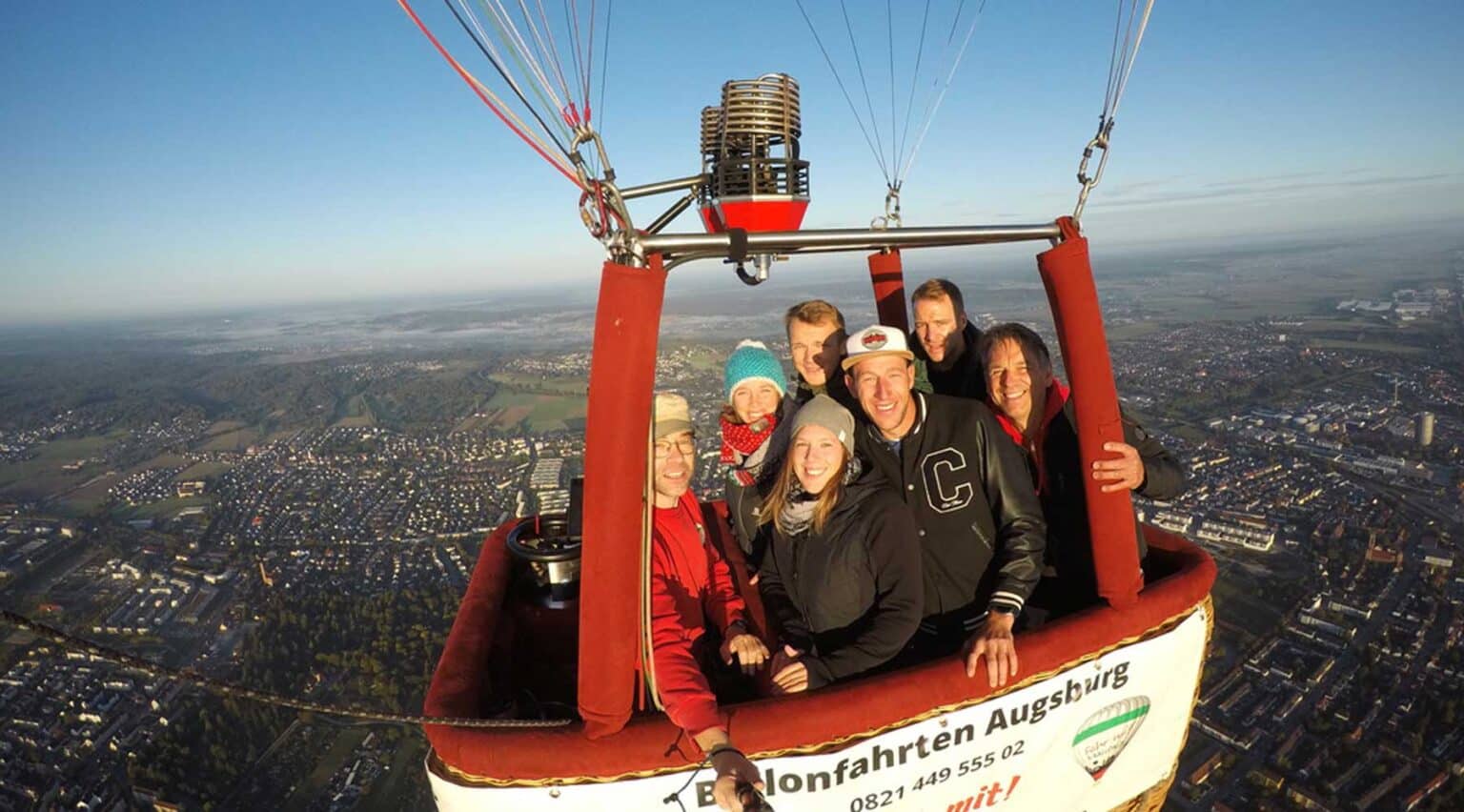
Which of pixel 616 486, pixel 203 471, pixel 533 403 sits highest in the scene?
pixel 616 486

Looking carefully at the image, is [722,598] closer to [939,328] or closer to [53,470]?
[939,328]

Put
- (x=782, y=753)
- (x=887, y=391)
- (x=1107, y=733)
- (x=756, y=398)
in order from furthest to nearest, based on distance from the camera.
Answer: (x=756, y=398)
(x=1107, y=733)
(x=887, y=391)
(x=782, y=753)

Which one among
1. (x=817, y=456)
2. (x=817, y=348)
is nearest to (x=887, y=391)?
(x=817, y=456)

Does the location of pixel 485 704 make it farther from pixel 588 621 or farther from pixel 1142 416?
pixel 1142 416

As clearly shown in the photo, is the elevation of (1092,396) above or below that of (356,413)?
above

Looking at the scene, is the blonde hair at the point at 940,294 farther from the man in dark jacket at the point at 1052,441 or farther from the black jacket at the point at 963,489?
the black jacket at the point at 963,489

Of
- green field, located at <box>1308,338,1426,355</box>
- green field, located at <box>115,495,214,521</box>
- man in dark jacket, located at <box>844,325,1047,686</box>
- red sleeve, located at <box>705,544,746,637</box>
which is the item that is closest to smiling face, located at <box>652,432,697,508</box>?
red sleeve, located at <box>705,544,746,637</box>

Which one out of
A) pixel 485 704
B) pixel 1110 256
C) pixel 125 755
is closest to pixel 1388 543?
pixel 485 704

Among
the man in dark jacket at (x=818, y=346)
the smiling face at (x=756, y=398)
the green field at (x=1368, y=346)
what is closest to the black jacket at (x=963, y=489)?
the smiling face at (x=756, y=398)

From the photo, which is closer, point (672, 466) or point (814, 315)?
point (672, 466)
